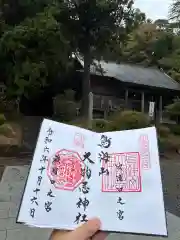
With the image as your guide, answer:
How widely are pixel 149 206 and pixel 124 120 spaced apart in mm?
9912

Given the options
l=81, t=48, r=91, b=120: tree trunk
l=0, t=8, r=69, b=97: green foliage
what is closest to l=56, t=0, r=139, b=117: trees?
l=81, t=48, r=91, b=120: tree trunk

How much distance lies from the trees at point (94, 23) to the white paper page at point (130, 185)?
12447 millimetres

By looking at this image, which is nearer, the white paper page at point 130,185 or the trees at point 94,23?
the white paper page at point 130,185

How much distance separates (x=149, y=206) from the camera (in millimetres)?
1149

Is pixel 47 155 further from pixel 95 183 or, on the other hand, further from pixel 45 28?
→ pixel 45 28

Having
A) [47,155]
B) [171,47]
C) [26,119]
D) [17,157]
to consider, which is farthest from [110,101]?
[47,155]

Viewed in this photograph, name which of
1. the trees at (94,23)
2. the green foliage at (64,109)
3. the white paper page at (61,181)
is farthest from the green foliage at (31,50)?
the white paper page at (61,181)

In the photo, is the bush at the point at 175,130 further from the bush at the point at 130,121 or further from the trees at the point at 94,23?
the bush at the point at 130,121

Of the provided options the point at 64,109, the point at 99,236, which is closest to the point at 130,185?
the point at 99,236

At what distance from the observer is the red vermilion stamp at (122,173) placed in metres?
1.21

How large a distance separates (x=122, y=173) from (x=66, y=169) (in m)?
0.21

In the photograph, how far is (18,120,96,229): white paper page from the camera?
1.14m

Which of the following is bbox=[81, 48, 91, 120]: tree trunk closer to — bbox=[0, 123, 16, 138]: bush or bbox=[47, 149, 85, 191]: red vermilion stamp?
bbox=[0, 123, 16, 138]: bush

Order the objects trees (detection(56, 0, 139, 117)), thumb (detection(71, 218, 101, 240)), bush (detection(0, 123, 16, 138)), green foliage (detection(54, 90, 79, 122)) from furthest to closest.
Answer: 1. green foliage (detection(54, 90, 79, 122))
2. trees (detection(56, 0, 139, 117))
3. bush (detection(0, 123, 16, 138))
4. thumb (detection(71, 218, 101, 240))
